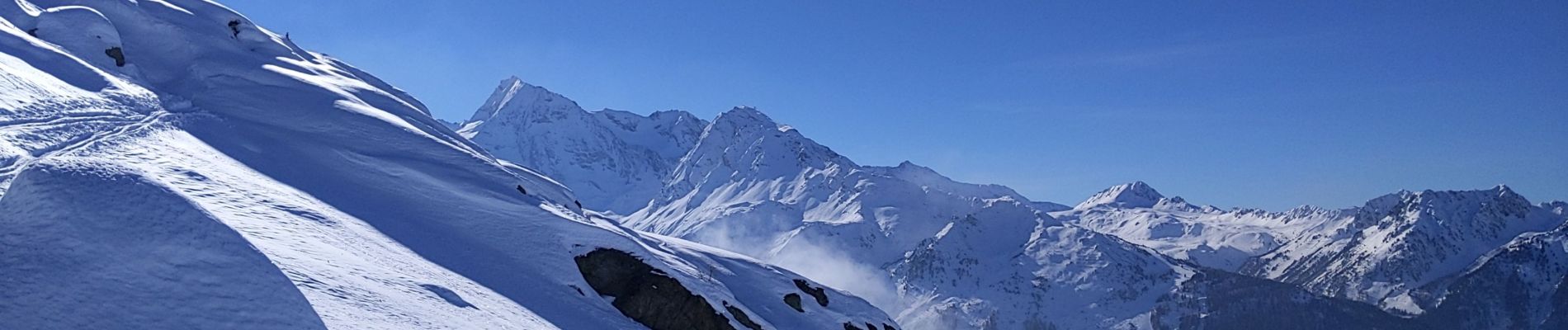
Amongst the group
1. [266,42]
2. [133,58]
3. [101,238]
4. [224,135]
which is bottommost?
[101,238]

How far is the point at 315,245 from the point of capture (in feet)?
114

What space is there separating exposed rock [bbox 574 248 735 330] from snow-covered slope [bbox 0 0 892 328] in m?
0.11

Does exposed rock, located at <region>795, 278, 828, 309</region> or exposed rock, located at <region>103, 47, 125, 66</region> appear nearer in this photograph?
exposed rock, located at <region>103, 47, 125, 66</region>

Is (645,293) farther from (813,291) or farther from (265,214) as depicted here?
(813,291)

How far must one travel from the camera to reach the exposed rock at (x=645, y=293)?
1905 inches

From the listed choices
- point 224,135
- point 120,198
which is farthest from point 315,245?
point 224,135

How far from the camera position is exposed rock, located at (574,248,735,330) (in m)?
48.4

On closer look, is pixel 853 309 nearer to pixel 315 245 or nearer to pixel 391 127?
pixel 391 127

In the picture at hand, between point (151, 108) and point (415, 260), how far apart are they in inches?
876

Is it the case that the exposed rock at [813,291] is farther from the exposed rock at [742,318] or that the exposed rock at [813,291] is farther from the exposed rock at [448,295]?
the exposed rock at [448,295]

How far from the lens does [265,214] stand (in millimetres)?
36156

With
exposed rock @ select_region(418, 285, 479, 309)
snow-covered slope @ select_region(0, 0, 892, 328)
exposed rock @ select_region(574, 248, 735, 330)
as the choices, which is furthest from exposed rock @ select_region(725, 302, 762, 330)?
exposed rock @ select_region(418, 285, 479, 309)

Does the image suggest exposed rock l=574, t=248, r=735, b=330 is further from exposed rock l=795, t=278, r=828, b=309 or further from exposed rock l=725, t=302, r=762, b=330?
exposed rock l=795, t=278, r=828, b=309

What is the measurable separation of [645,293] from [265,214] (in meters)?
17.9
